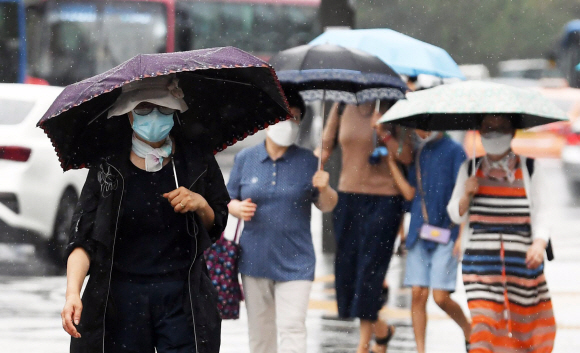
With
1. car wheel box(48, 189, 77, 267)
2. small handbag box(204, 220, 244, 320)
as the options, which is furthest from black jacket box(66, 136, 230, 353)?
car wheel box(48, 189, 77, 267)

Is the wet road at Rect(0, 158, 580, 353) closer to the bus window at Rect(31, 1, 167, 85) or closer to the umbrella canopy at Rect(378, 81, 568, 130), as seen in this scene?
the umbrella canopy at Rect(378, 81, 568, 130)

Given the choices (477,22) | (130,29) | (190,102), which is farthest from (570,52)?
(190,102)

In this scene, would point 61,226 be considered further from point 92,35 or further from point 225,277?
point 92,35

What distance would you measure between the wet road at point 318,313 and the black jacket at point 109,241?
8.18 feet

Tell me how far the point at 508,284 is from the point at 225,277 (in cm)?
149

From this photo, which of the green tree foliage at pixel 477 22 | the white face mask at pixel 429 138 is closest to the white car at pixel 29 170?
the white face mask at pixel 429 138

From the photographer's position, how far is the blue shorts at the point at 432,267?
274 inches

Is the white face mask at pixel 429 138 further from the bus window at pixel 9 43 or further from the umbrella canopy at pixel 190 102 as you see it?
the bus window at pixel 9 43

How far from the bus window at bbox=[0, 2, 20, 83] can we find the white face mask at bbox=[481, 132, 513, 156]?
61.2ft

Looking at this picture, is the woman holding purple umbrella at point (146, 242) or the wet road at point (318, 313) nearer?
the woman holding purple umbrella at point (146, 242)

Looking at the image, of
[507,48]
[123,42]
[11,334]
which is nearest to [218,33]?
[123,42]

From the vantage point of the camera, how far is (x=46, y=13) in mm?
25156

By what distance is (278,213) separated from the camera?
20.0ft

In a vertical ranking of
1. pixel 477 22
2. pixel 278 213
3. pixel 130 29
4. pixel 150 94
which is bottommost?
pixel 278 213
